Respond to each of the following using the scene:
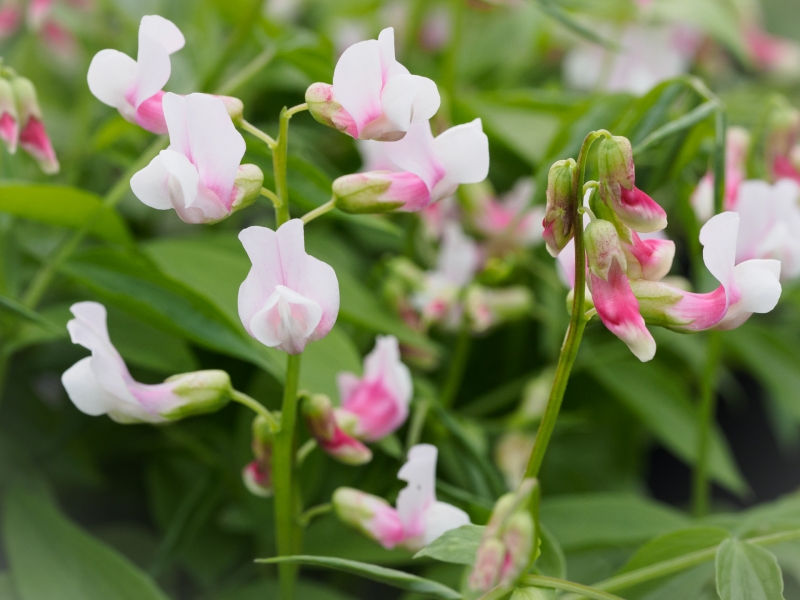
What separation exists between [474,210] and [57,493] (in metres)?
0.39

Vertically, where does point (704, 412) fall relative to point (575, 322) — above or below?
below

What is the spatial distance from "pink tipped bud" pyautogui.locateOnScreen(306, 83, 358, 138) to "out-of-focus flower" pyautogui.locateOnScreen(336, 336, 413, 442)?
137 mm

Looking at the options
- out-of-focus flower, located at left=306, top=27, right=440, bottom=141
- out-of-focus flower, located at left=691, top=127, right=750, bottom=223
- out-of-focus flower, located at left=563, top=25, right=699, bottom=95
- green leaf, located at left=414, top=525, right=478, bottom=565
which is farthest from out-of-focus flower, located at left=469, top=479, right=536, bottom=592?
out-of-focus flower, located at left=563, top=25, right=699, bottom=95

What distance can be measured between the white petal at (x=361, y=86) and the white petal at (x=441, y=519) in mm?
173

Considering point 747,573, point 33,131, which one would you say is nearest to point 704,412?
point 747,573

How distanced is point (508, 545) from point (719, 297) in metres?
0.12

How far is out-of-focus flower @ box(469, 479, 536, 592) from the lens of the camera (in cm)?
26

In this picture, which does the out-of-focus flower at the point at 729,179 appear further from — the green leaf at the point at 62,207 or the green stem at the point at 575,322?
the green leaf at the point at 62,207

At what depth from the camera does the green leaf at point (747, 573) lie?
1.06 feet

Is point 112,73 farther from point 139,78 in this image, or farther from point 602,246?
point 602,246

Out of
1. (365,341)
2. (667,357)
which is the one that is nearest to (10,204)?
(365,341)

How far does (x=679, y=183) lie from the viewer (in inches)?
20.7

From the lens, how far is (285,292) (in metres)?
0.29

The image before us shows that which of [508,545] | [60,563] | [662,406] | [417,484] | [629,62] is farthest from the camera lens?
[629,62]
